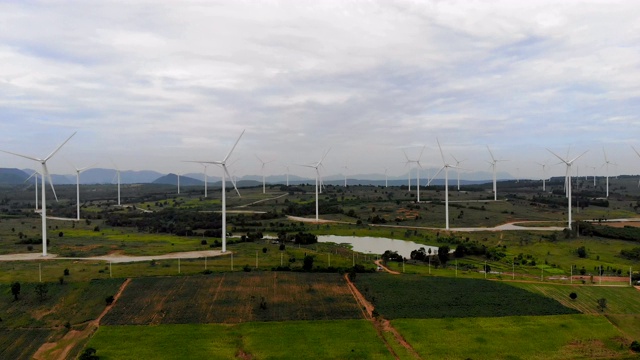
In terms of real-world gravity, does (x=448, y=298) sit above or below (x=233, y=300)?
below

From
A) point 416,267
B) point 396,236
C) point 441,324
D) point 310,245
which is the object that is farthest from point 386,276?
point 396,236

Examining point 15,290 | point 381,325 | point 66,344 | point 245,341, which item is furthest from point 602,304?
point 15,290

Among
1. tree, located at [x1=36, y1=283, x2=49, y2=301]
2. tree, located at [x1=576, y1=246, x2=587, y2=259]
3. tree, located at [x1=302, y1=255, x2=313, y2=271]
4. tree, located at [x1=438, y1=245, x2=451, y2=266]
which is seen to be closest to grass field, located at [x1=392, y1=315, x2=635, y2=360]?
tree, located at [x1=302, y1=255, x2=313, y2=271]

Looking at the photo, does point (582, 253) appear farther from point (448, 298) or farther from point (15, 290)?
point (15, 290)

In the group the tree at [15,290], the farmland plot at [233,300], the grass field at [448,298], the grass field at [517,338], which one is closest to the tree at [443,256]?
the grass field at [448,298]

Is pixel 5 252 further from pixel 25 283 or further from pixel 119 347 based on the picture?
pixel 119 347

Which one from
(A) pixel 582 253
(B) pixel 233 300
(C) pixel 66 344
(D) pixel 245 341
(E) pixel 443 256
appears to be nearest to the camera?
(C) pixel 66 344
